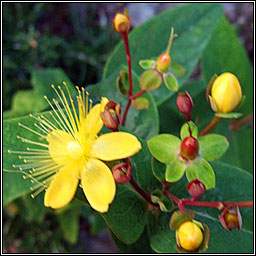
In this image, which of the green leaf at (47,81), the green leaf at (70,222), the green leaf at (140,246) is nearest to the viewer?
the green leaf at (140,246)

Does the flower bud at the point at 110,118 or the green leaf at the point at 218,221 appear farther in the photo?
the green leaf at the point at 218,221

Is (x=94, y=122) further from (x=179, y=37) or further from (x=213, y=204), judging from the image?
(x=179, y=37)

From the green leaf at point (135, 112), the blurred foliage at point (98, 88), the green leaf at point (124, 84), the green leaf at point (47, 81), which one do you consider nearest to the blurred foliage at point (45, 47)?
the blurred foliage at point (98, 88)

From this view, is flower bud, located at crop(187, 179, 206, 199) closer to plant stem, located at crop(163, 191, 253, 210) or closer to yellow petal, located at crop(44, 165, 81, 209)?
plant stem, located at crop(163, 191, 253, 210)

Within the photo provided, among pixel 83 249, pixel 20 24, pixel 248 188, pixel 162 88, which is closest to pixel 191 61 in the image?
pixel 162 88

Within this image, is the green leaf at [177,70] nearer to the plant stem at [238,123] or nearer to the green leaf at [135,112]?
the green leaf at [135,112]

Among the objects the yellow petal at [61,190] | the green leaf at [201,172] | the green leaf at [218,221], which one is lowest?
the green leaf at [218,221]

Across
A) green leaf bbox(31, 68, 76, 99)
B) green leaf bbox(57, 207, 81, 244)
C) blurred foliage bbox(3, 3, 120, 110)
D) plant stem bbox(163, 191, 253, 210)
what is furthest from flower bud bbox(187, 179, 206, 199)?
blurred foliage bbox(3, 3, 120, 110)

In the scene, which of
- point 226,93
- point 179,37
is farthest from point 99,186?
point 179,37
